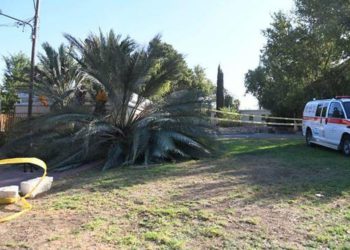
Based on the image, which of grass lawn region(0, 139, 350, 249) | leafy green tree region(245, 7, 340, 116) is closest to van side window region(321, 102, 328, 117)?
grass lawn region(0, 139, 350, 249)

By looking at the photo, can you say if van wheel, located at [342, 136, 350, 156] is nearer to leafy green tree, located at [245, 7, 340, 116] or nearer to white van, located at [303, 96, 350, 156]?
white van, located at [303, 96, 350, 156]

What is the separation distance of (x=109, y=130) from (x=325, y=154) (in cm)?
667

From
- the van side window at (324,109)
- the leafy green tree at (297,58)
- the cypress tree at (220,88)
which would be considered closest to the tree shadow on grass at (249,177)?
the van side window at (324,109)

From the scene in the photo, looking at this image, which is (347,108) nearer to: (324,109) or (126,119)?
(324,109)

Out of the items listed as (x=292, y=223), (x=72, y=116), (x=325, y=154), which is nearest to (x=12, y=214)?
(x=292, y=223)

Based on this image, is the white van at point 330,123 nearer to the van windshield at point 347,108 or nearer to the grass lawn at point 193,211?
the van windshield at point 347,108

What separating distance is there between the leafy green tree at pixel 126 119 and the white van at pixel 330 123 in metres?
4.21

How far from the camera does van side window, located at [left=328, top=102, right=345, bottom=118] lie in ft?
48.2

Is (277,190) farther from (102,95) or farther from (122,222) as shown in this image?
(102,95)

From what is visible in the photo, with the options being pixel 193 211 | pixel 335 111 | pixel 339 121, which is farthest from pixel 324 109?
pixel 193 211

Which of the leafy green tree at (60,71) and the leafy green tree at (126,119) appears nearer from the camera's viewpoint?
the leafy green tree at (126,119)

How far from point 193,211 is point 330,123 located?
385 inches

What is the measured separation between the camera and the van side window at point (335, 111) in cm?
1468

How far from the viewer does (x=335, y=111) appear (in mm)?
15023
